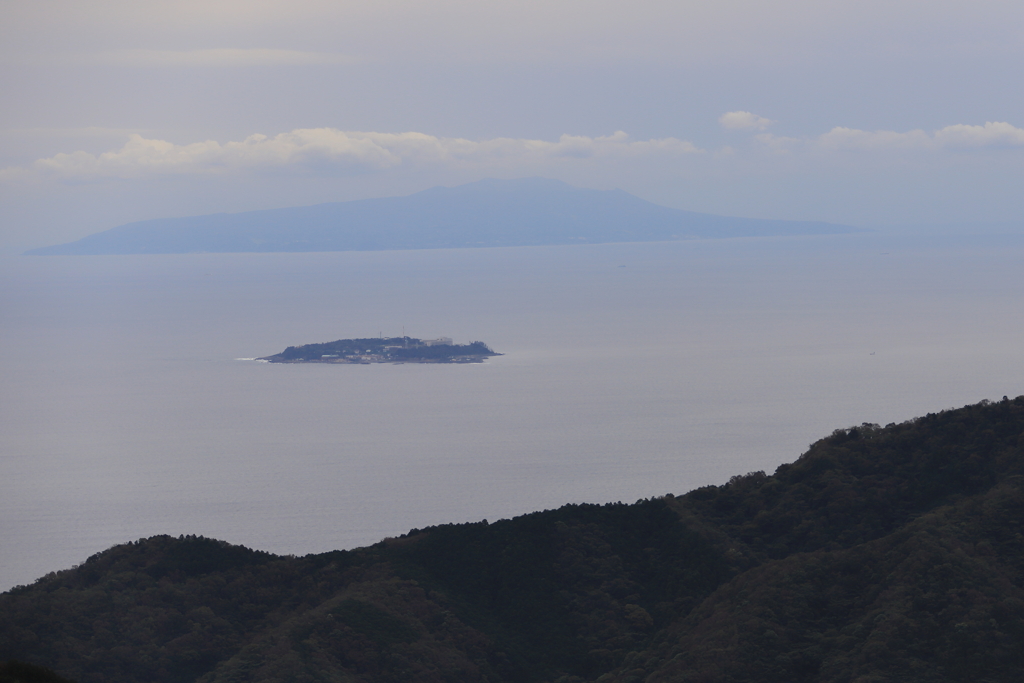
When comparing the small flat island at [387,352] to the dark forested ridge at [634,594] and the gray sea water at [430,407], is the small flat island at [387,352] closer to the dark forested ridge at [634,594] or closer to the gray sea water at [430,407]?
the gray sea water at [430,407]

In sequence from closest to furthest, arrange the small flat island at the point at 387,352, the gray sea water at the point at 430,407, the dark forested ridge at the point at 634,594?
the dark forested ridge at the point at 634,594 → the gray sea water at the point at 430,407 → the small flat island at the point at 387,352

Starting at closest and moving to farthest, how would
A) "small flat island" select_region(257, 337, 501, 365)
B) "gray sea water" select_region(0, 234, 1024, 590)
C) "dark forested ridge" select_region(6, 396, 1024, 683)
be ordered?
"dark forested ridge" select_region(6, 396, 1024, 683) → "gray sea water" select_region(0, 234, 1024, 590) → "small flat island" select_region(257, 337, 501, 365)

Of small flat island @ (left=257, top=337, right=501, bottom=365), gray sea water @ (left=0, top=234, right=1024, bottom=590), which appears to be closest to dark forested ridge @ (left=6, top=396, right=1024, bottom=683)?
gray sea water @ (left=0, top=234, right=1024, bottom=590)

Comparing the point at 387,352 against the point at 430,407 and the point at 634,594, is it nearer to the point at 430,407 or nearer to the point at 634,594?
the point at 430,407

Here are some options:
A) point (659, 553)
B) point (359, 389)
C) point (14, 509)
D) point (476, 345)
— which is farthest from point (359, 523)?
point (476, 345)

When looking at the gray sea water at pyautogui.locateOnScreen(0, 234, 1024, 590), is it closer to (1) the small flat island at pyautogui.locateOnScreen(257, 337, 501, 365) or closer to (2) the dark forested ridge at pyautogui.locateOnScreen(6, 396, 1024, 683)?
(1) the small flat island at pyautogui.locateOnScreen(257, 337, 501, 365)

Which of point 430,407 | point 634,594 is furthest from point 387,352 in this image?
point 634,594

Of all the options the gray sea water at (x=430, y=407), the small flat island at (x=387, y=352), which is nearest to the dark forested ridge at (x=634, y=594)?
the gray sea water at (x=430, y=407)

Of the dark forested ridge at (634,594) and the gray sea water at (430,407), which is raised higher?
the gray sea water at (430,407)
